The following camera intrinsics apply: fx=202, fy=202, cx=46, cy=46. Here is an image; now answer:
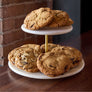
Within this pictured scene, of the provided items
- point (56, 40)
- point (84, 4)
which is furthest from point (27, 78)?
point (84, 4)

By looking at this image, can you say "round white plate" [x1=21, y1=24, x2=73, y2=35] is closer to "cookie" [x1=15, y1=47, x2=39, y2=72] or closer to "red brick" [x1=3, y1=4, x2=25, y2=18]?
"cookie" [x1=15, y1=47, x2=39, y2=72]

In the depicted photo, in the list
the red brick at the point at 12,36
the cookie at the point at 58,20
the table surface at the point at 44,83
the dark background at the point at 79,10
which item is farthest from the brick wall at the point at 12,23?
the cookie at the point at 58,20

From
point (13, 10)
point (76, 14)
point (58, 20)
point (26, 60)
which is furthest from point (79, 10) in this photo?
point (26, 60)

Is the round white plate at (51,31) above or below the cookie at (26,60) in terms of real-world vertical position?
above

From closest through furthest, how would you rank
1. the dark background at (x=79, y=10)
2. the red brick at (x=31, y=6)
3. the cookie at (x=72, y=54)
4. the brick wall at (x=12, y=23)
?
the cookie at (x=72, y=54), the brick wall at (x=12, y=23), the red brick at (x=31, y=6), the dark background at (x=79, y=10)

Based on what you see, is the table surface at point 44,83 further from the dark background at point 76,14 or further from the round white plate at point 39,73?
the dark background at point 76,14

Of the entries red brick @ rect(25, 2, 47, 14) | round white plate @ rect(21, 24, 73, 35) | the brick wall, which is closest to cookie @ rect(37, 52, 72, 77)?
round white plate @ rect(21, 24, 73, 35)

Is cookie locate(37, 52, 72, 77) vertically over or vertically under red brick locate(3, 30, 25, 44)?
over

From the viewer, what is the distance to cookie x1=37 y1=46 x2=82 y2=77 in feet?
3.08

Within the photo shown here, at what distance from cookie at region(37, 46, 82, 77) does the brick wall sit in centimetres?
58

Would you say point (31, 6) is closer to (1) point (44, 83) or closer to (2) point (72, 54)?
(2) point (72, 54)

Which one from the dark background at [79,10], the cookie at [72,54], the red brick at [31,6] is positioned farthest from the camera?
the dark background at [79,10]

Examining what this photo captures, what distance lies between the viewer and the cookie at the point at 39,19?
960mm

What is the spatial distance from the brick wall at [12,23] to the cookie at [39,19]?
0.47 meters
